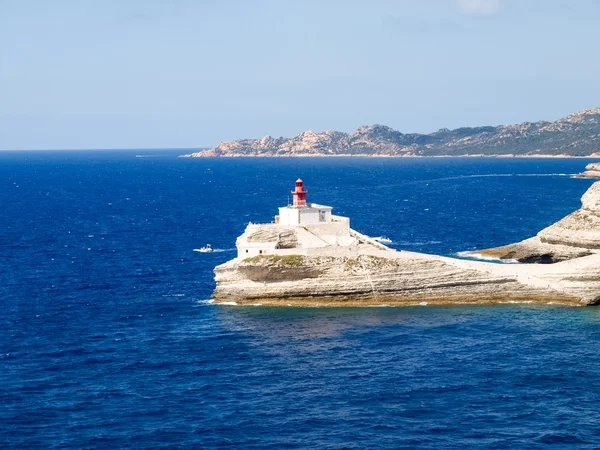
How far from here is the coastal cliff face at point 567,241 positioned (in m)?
78.4

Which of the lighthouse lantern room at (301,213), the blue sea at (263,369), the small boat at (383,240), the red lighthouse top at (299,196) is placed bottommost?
the blue sea at (263,369)

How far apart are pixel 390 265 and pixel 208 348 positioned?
688 inches

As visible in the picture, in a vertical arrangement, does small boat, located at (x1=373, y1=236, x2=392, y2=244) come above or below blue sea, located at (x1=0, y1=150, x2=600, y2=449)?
above

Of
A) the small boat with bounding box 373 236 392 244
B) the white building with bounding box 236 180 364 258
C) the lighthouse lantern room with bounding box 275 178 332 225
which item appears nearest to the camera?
the white building with bounding box 236 180 364 258

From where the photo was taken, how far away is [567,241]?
264 feet

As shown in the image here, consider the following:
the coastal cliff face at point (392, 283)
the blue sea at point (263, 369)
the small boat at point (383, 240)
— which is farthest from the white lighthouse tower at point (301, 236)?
the small boat at point (383, 240)

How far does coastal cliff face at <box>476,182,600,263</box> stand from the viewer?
78.4 m

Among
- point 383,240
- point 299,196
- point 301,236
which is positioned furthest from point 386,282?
point 383,240

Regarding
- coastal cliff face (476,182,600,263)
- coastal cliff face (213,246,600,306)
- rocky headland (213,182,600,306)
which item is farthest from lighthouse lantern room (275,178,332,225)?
coastal cliff face (476,182,600,263)

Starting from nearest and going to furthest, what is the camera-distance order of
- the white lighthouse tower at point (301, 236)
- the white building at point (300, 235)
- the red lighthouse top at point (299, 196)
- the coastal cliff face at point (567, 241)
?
1. the white lighthouse tower at point (301, 236)
2. the white building at point (300, 235)
3. the red lighthouse top at point (299, 196)
4. the coastal cliff face at point (567, 241)

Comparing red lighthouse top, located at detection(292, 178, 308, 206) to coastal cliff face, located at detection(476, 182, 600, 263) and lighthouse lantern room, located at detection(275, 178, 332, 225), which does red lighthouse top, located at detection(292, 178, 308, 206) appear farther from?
coastal cliff face, located at detection(476, 182, 600, 263)

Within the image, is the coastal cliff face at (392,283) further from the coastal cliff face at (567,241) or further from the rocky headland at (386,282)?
the coastal cliff face at (567,241)

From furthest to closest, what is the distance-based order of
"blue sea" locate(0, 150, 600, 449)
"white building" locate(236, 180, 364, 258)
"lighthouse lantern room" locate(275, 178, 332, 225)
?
"lighthouse lantern room" locate(275, 178, 332, 225)
"white building" locate(236, 180, 364, 258)
"blue sea" locate(0, 150, 600, 449)

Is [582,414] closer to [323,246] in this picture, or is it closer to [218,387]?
[218,387]
